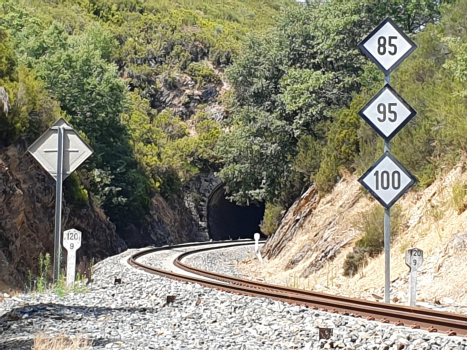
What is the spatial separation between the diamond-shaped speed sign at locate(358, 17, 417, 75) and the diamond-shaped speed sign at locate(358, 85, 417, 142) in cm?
42

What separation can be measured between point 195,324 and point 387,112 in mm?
3794

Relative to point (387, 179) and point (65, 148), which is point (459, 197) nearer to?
point (387, 179)

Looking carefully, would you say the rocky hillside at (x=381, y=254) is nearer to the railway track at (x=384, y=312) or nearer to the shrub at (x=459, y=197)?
the shrub at (x=459, y=197)

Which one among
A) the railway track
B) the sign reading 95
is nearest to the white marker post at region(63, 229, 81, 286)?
the sign reading 95

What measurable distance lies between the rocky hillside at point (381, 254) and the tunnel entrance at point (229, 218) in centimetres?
3472

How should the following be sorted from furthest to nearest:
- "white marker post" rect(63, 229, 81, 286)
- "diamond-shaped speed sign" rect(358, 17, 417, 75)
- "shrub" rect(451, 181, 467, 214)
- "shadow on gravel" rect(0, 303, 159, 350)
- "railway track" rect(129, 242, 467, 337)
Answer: "white marker post" rect(63, 229, 81, 286) < "shrub" rect(451, 181, 467, 214) < "diamond-shaped speed sign" rect(358, 17, 417, 75) < "shadow on gravel" rect(0, 303, 159, 350) < "railway track" rect(129, 242, 467, 337)

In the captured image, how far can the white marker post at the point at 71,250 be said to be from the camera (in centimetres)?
1513

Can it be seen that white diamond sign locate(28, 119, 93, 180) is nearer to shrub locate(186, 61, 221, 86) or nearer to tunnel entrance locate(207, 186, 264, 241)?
tunnel entrance locate(207, 186, 264, 241)

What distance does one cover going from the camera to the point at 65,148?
14039mm

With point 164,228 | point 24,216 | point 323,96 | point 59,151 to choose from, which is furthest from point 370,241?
point 164,228

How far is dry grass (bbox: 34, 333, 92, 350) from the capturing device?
713 centimetres

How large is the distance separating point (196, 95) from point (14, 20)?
2116 centimetres

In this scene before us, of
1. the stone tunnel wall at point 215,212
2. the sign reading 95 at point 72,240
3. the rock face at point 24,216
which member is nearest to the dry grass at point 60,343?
the sign reading 95 at point 72,240

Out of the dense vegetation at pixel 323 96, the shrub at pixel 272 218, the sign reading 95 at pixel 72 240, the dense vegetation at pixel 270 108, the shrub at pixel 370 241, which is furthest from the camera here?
the shrub at pixel 272 218
